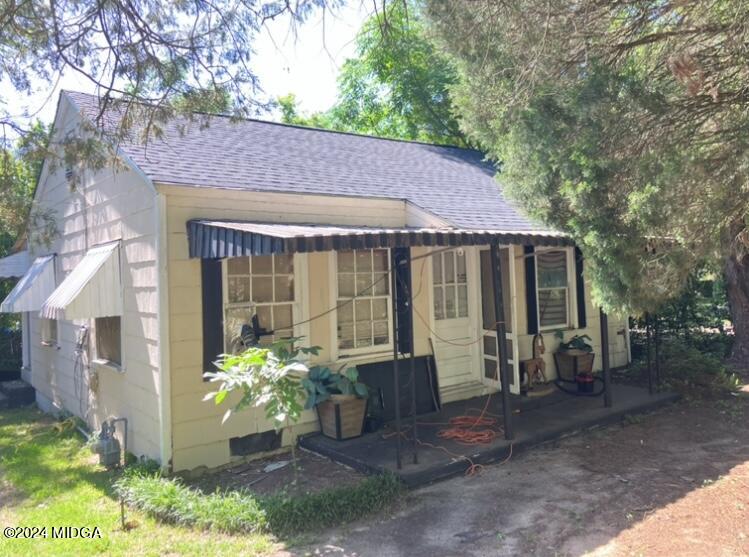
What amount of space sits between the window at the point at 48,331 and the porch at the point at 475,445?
231 inches

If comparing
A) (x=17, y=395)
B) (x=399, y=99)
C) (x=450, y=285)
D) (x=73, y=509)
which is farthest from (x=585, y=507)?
(x=399, y=99)

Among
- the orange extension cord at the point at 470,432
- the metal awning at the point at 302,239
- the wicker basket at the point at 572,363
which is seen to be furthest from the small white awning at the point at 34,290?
the wicker basket at the point at 572,363

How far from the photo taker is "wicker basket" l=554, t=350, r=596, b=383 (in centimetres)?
865

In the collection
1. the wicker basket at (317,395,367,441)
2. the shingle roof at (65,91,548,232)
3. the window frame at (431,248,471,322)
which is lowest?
the wicker basket at (317,395,367,441)

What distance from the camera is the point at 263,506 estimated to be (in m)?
4.60

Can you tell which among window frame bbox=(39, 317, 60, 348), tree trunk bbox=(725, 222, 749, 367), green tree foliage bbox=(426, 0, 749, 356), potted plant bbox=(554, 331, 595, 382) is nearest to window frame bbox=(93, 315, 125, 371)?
window frame bbox=(39, 317, 60, 348)

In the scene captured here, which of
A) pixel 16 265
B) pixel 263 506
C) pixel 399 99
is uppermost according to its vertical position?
pixel 399 99

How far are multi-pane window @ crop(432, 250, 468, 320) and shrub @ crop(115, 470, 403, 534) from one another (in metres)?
3.40

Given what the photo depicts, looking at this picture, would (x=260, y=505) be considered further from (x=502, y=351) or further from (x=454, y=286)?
(x=454, y=286)

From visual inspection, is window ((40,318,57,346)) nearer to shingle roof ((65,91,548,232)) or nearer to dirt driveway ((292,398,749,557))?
shingle roof ((65,91,548,232))

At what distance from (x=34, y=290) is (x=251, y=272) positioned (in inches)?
189

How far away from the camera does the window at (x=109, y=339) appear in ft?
23.2

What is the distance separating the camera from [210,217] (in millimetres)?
5910

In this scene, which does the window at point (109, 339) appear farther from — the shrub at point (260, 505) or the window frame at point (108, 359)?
the shrub at point (260, 505)
